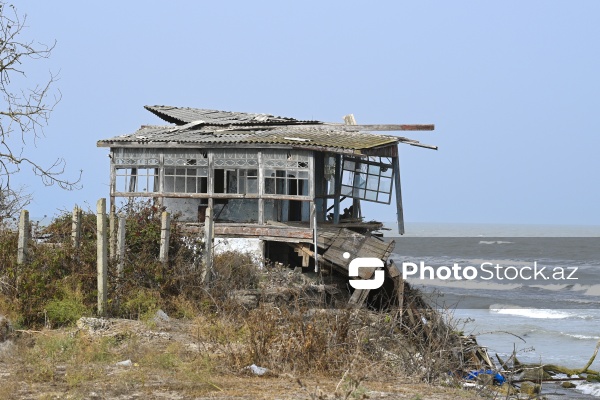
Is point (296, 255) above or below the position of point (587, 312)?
above

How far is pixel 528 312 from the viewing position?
1369 inches

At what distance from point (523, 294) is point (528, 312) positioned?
7.52 metres

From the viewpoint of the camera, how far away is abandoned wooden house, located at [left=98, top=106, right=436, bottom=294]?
20922 mm

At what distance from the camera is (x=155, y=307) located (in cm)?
1493

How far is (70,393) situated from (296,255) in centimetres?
1406

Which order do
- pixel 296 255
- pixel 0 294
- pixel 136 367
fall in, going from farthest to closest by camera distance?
pixel 296 255 < pixel 0 294 < pixel 136 367

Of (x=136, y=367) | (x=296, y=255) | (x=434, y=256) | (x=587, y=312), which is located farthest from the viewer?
(x=434, y=256)

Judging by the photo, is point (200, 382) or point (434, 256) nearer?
point (200, 382)

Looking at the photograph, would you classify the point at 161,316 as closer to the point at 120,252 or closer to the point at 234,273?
the point at 120,252

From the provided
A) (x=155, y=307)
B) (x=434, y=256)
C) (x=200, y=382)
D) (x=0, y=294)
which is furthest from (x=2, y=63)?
(x=434, y=256)

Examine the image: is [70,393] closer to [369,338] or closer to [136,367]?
[136,367]

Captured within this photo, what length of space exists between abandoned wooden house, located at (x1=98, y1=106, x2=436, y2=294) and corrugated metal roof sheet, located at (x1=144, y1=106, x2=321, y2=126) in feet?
0.21

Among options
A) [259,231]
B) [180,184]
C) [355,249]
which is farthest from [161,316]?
[180,184]

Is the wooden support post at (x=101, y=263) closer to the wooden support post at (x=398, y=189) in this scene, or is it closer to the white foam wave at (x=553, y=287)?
the wooden support post at (x=398, y=189)
